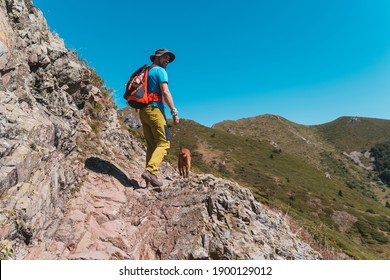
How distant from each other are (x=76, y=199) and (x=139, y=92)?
8.87ft

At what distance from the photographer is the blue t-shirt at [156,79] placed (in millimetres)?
6984

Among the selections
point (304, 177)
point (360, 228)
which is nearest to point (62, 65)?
point (360, 228)

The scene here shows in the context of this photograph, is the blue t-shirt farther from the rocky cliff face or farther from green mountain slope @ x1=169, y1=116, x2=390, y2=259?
green mountain slope @ x1=169, y1=116, x2=390, y2=259

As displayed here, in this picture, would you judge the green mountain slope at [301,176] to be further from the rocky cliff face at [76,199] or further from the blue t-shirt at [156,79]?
the blue t-shirt at [156,79]

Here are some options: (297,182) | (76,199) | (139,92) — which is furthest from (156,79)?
(297,182)

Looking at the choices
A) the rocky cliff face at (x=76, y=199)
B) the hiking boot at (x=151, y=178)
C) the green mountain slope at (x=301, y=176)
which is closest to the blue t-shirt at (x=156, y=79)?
the hiking boot at (x=151, y=178)

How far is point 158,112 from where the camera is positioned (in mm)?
7180

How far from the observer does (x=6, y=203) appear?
13.8 feet

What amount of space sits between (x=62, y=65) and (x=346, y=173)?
11131cm

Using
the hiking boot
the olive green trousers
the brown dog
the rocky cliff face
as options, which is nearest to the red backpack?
the olive green trousers

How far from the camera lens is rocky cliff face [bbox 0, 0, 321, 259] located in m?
4.67

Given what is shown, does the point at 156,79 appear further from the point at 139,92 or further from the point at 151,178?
the point at 151,178

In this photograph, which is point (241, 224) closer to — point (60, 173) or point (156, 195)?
point (156, 195)

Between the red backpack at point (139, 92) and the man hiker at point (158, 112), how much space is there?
0.10m
